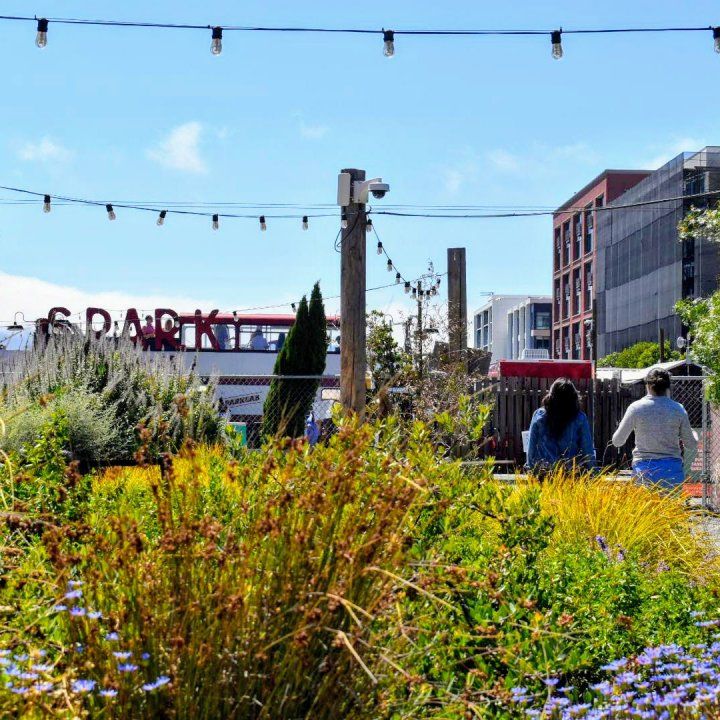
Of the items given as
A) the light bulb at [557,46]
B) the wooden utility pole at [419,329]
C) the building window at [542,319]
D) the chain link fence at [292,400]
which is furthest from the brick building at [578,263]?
the light bulb at [557,46]

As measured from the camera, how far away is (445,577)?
2.90 m

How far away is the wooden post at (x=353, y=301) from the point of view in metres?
10.7

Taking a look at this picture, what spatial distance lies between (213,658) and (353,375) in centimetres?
815

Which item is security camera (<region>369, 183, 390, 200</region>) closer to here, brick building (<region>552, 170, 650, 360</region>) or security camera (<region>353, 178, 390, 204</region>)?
security camera (<region>353, 178, 390, 204</region>)

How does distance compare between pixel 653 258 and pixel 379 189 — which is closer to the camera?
pixel 379 189

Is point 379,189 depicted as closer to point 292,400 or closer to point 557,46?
point 557,46

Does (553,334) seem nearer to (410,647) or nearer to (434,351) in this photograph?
(434,351)

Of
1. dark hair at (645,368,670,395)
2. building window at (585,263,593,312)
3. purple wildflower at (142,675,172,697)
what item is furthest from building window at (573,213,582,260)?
purple wildflower at (142,675,172,697)

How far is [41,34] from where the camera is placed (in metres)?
11.2

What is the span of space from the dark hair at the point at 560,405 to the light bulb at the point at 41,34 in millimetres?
7079

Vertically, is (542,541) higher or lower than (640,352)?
lower

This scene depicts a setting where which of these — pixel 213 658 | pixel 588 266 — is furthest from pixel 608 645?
pixel 588 266

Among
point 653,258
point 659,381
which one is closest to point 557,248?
point 653,258

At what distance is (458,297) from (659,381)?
13.3m
